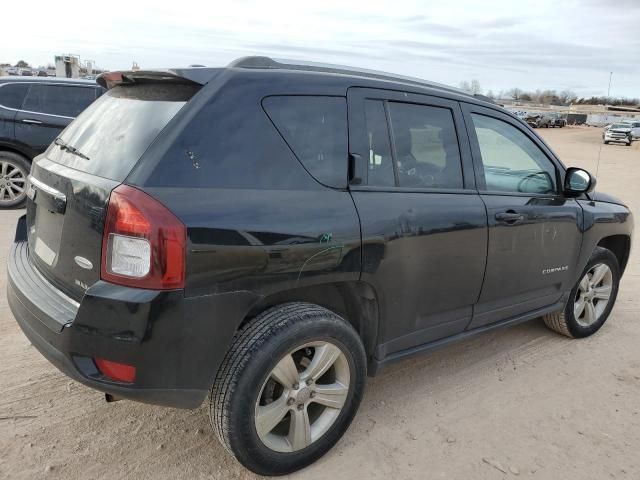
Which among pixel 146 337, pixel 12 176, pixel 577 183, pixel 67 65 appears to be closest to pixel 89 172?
pixel 146 337

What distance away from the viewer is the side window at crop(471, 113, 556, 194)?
3.40m

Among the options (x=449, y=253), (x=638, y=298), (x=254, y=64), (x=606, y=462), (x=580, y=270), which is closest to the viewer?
(x=254, y=64)

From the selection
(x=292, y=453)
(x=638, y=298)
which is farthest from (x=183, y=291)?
(x=638, y=298)

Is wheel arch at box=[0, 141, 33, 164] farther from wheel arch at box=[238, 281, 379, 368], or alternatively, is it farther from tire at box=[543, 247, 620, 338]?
tire at box=[543, 247, 620, 338]

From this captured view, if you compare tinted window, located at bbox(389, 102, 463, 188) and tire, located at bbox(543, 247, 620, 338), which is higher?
tinted window, located at bbox(389, 102, 463, 188)

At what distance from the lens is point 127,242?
214 cm

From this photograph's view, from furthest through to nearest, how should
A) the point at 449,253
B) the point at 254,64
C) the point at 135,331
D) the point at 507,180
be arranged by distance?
the point at 507,180 < the point at 449,253 < the point at 254,64 < the point at 135,331

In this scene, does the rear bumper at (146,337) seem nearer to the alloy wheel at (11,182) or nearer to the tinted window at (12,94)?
the alloy wheel at (11,182)

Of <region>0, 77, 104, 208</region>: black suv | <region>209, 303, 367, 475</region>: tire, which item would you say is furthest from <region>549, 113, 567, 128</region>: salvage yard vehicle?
<region>209, 303, 367, 475</region>: tire

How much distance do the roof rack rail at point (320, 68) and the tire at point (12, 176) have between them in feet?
20.6

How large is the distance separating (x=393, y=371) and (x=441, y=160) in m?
1.44

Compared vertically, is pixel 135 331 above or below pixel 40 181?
below

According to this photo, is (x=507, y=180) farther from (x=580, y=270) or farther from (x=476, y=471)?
(x=476, y=471)

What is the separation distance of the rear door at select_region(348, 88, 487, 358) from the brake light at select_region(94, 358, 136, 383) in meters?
1.13
